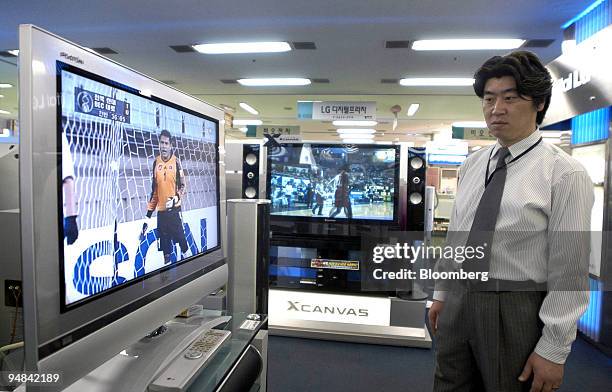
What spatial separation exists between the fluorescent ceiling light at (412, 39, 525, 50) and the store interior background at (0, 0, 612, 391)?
0.15 meters

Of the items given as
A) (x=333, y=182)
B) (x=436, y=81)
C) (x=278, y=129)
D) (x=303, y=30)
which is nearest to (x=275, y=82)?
(x=278, y=129)

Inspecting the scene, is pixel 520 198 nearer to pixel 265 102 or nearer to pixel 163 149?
pixel 163 149

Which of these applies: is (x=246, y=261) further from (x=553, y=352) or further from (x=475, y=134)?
(x=475, y=134)

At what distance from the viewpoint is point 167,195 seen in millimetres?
1184

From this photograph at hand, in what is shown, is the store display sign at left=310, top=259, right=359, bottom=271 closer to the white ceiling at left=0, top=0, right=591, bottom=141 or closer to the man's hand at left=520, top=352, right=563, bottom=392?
the man's hand at left=520, top=352, right=563, bottom=392

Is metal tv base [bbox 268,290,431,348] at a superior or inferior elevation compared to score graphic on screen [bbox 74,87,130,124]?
inferior

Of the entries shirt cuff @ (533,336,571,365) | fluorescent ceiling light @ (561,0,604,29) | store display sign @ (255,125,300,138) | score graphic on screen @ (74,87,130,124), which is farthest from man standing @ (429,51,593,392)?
store display sign @ (255,125,300,138)

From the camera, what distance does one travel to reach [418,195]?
129 inches

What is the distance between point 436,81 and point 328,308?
18.6 feet

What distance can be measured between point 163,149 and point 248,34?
4.75 metres

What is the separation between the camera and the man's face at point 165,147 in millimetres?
1162

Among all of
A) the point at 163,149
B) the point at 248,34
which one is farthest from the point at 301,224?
the point at 248,34

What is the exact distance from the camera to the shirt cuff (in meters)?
1.10

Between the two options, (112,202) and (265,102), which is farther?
(265,102)
